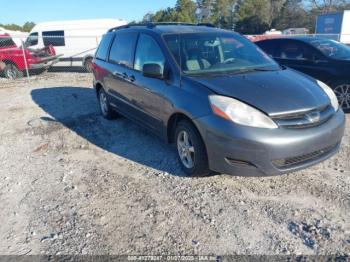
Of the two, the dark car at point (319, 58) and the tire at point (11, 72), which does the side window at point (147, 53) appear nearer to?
the dark car at point (319, 58)

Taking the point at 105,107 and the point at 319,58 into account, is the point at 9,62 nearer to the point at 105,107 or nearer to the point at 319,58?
the point at 105,107

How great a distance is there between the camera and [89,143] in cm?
527

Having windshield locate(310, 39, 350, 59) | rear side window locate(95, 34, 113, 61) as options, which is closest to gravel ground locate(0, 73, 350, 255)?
rear side window locate(95, 34, 113, 61)

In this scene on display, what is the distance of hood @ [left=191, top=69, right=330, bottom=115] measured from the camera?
3258mm

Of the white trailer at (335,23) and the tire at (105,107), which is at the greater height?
the white trailer at (335,23)

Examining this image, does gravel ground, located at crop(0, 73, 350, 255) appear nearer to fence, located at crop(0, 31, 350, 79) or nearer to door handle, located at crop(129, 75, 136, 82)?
door handle, located at crop(129, 75, 136, 82)

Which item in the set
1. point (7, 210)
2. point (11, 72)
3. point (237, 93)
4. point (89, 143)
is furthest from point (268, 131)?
point (11, 72)

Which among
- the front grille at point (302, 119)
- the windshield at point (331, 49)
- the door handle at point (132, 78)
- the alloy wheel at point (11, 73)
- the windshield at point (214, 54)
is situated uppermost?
the windshield at point (214, 54)

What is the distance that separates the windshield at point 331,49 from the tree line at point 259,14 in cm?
4790

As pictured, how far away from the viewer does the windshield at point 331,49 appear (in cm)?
638

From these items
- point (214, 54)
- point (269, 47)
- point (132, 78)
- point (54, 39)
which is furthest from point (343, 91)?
point (54, 39)

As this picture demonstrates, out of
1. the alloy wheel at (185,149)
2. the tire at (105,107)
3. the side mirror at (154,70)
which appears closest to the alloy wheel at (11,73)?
the tire at (105,107)

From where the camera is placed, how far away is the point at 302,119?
324cm

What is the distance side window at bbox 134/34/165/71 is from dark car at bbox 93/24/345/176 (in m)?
0.01
